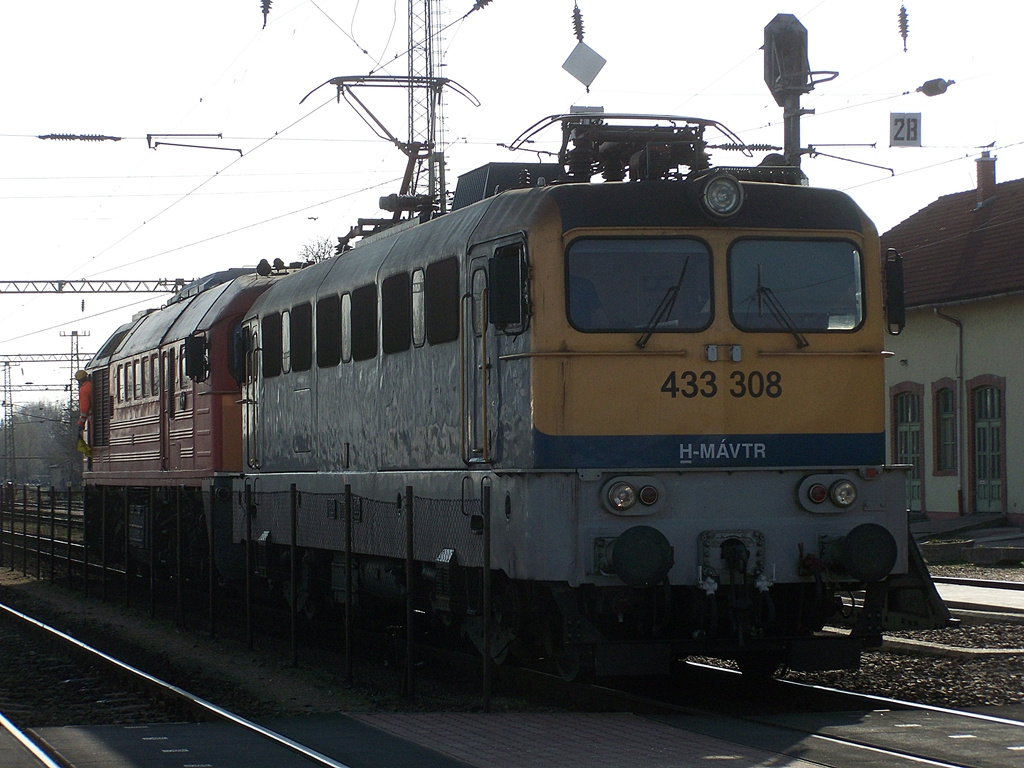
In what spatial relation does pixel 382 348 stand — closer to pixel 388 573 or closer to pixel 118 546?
pixel 388 573

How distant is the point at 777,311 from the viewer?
409 inches

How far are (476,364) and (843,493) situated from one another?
268cm

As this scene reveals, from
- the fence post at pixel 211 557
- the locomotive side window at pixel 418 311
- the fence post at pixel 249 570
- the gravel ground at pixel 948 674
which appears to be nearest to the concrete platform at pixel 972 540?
the gravel ground at pixel 948 674

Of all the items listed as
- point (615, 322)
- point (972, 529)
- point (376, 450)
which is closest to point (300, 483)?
point (376, 450)

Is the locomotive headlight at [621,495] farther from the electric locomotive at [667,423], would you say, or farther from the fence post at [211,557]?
the fence post at [211,557]

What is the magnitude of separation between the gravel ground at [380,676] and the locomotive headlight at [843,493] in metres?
1.49

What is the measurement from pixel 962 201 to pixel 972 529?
9425 millimetres

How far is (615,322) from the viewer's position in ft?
33.2

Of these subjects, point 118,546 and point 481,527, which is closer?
point 481,527

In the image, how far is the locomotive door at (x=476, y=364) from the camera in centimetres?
1066

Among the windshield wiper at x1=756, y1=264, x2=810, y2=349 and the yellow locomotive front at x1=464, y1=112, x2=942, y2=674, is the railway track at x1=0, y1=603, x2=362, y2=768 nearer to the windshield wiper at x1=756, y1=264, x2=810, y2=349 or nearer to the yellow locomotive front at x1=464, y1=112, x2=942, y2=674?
the yellow locomotive front at x1=464, y1=112, x2=942, y2=674

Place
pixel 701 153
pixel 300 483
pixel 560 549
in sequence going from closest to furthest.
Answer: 1. pixel 560 549
2. pixel 701 153
3. pixel 300 483

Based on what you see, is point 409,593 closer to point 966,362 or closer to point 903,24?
point 903,24

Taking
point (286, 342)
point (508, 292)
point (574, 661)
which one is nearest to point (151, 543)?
point (286, 342)
